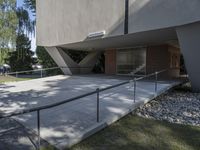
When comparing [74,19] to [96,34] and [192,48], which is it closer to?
[96,34]

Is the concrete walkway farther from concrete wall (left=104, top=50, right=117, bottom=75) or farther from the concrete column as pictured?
concrete wall (left=104, top=50, right=117, bottom=75)

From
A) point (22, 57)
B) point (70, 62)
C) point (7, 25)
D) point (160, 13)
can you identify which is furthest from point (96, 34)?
point (22, 57)

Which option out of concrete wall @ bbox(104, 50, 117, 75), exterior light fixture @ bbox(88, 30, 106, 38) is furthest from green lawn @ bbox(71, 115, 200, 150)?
concrete wall @ bbox(104, 50, 117, 75)

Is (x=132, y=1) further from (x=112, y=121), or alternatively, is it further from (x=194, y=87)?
(x=112, y=121)

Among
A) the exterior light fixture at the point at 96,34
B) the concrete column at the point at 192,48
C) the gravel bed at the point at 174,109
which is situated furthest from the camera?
the exterior light fixture at the point at 96,34

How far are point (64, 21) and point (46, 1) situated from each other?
3.24m

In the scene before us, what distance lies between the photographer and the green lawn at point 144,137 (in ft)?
13.6

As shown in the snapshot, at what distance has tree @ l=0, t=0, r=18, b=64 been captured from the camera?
22516 mm

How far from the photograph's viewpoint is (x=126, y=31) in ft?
33.9

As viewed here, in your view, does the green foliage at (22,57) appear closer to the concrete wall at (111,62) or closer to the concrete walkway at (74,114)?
the concrete wall at (111,62)

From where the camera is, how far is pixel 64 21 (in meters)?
14.7

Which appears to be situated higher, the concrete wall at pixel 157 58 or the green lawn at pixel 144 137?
the concrete wall at pixel 157 58

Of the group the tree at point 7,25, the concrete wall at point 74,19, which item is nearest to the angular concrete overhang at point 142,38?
the concrete wall at point 74,19

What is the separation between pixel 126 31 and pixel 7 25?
17324 millimetres
